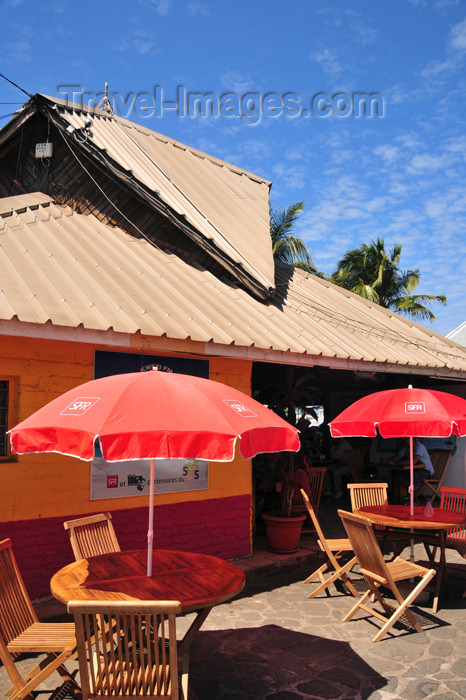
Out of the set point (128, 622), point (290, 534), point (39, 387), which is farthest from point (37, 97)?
point (128, 622)

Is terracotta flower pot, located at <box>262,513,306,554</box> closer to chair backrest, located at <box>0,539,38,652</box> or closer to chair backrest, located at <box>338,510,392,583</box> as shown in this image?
chair backrest, located at <box>338,510,392,583</box>

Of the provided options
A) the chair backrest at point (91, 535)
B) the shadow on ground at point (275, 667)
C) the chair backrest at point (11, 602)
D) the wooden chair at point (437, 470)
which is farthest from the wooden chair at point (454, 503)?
the chair backrest at point (11, 602)

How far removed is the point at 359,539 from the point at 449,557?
364 centimetres

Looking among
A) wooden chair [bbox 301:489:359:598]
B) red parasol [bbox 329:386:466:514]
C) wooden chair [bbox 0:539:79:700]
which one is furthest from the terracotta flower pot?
wooden chair [bbox 0:539:79:700]

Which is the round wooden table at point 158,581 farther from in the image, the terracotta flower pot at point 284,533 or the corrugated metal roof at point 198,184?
the corrugated metal roof at point 198,184

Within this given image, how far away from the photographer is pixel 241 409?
12.3 feet

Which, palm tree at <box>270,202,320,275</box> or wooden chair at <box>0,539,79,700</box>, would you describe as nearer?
wooden chair at <box>0,539,79,700</box>

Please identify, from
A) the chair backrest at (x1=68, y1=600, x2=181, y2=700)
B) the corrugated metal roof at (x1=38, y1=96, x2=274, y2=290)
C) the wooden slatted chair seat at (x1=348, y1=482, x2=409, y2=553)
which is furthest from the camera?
the corrugated metal roof at (x1=38, y1=96, x2=274, y2=290)

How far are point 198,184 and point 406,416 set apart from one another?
22.0ft

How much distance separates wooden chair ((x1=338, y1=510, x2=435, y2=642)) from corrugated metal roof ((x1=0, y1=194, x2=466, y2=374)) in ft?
7.87

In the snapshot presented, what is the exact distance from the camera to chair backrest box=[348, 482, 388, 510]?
7.64 m

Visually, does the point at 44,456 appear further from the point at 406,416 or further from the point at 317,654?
the point at 406,416

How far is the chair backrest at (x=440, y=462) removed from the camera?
37.3 feet

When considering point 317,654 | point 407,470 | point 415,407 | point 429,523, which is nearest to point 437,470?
point 407,470
